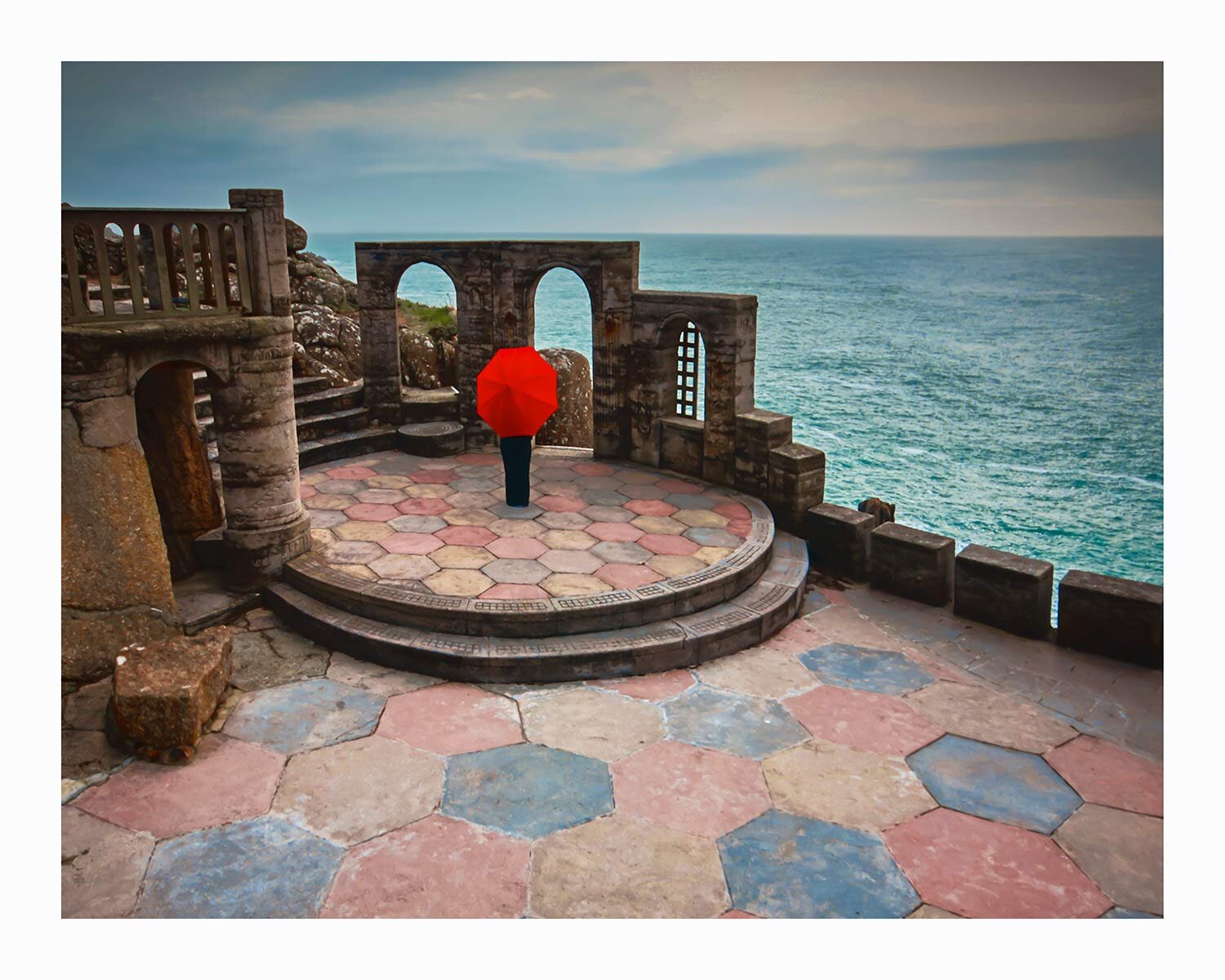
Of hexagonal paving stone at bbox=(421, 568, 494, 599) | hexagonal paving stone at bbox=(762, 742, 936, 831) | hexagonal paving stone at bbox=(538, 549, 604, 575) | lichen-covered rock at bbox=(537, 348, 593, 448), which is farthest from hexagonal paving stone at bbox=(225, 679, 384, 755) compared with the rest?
lichen-covered rock at bbox=(537, 348, 593, 448)

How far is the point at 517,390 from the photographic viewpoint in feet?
25.7

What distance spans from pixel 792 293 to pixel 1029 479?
238ft

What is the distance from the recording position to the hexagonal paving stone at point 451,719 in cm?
544

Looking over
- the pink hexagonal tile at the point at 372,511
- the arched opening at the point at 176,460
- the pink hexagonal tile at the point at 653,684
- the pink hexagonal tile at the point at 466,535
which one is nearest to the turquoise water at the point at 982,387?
the pink hexagonal tile at the point at 653,684

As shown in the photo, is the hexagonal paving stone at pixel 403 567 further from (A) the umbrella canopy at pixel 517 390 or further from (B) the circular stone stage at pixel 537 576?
(A) the umbrella canopy at pixel 517 390

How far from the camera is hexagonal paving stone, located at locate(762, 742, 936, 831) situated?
4.81 metres

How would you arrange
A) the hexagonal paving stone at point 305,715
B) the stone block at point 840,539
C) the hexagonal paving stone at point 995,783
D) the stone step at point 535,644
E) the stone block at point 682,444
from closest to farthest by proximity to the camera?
the hexagonal paving stone at point 995,783 < the hexagonal paving stone at point 305,715 < the stone step at point 535,644 < the stone block at point 840,539 < the stone block at point 682,444

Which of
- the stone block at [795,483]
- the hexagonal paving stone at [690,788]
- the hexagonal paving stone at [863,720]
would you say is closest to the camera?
the hexagonal paving stone at [690,788]

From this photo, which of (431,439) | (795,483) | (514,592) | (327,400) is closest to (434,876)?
(514,592)

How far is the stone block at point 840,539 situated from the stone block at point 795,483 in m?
0.12

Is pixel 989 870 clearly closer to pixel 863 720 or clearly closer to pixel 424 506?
pixel 863 720

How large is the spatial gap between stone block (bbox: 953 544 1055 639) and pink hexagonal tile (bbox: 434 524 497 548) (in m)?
4.45

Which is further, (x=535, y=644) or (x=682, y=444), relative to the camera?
(x=682, y=444)

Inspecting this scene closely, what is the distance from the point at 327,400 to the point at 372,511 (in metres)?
3.30
